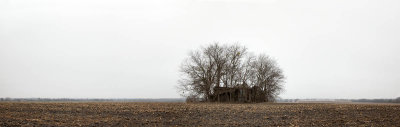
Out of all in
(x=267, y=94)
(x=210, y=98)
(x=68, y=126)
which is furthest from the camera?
(x=267, y=94)

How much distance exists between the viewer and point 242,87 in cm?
5209

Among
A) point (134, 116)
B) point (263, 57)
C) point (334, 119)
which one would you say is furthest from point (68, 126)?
point (263, 57)

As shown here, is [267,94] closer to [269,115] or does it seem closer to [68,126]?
[269,115]

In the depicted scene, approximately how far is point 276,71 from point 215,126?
1629 inches

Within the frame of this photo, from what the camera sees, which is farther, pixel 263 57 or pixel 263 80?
pixel 263 57

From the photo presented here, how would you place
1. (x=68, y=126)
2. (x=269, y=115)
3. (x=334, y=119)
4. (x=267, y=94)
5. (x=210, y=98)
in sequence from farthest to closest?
1. (x=267, y=94)
2. (x=210, y=98)
3. (x=269, y=115)
4. (x=334, y=119)
5. (x=68, y=126)

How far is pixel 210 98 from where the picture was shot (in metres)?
51.2

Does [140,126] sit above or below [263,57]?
below

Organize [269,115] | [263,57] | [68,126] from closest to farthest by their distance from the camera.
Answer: [68,126], [269,115], [263,57]

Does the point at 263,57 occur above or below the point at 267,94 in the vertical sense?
above

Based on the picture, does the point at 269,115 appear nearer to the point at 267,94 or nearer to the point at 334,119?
the point at 334,119

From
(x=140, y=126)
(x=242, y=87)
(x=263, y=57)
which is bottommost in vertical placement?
(x=140, y=126)

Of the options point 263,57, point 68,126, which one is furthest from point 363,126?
point 263,57

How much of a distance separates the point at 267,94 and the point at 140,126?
4046 centimetres
